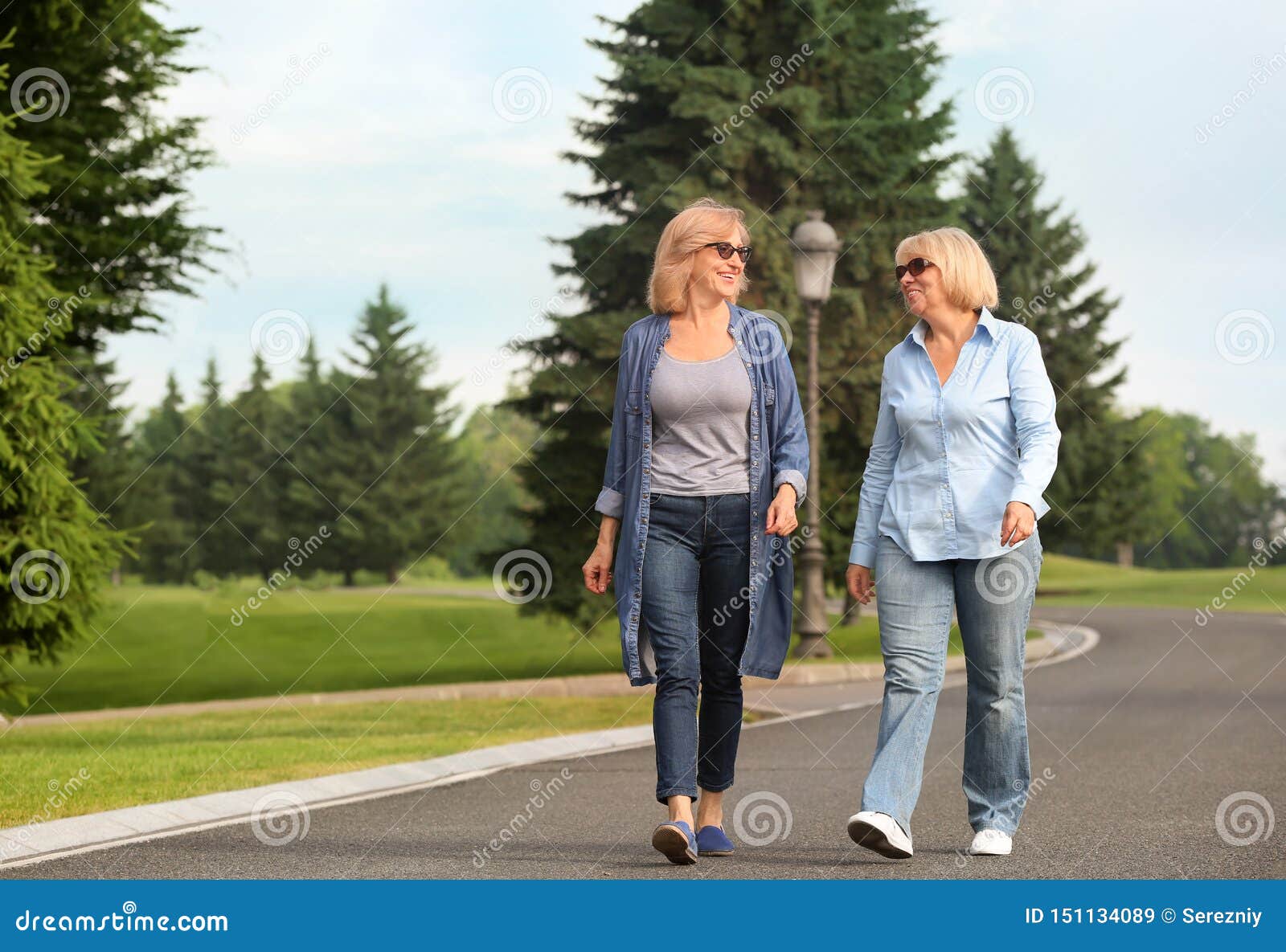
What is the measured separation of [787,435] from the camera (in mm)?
5285

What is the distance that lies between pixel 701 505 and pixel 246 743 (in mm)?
5861

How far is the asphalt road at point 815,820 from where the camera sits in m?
5.13

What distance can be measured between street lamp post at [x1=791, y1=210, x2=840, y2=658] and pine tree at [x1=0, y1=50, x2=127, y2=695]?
7.52 meters

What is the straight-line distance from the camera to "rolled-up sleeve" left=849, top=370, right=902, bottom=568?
527 centimetres

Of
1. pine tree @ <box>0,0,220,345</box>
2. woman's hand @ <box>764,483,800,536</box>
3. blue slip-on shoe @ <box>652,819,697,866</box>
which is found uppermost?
pine tree @ <box>0,0,220,345</box>

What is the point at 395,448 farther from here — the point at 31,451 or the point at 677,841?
the point at 677,841

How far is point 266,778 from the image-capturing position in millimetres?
7809

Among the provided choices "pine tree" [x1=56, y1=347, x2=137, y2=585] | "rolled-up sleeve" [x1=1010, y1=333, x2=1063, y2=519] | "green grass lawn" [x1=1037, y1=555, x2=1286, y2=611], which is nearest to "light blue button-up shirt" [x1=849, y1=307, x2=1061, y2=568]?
"rolled-up sleeve" [x1=1010, y1=333, x2=1063, y2=519]

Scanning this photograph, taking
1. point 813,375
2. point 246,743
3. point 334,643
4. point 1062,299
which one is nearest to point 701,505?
point 246,743

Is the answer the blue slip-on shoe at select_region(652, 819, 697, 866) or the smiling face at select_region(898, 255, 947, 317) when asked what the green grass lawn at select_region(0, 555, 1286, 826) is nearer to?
the blue slip-on shoe at select_region(652, 819, 697, 866)

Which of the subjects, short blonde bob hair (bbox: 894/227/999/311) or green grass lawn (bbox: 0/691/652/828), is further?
green grass lawn (bbox: 0/691/652/828)

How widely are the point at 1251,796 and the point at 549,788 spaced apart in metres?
3.27

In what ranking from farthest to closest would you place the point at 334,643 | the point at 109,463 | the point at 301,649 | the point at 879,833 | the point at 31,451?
the point at 109,463, the point at 334,643, the point at 301,649, the point at 31,451, the point at 879,833

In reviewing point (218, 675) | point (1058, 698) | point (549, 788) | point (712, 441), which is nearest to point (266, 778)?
point (549, 788)
